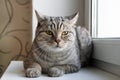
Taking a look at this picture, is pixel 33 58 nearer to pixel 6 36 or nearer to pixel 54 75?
pixel 54 75

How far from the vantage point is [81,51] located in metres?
1.05

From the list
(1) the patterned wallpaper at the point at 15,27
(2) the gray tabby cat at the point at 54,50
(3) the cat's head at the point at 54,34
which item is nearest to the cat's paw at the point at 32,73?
(2) the gray tabby cat at the point at 54,50

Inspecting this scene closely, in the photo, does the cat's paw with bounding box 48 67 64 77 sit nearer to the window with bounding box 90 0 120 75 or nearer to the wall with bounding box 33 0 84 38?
the window with bounding box 90 0 120 75

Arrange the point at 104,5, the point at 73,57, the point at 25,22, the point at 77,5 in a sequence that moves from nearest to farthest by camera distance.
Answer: the point at 73,57 → the point at 104,5 → the point at 77,5 → the point at 25,22

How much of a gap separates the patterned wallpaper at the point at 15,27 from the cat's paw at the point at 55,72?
1.02 m

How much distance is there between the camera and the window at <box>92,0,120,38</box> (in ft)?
3.21

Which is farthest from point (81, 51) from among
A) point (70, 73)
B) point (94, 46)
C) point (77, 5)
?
point (77, 5)

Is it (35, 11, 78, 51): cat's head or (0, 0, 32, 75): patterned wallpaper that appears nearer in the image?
(35, 11, 78, 51): cat's head

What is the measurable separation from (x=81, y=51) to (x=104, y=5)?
311mm

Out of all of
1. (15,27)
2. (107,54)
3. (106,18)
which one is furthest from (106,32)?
(15,27)

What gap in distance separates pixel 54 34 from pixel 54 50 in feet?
0.22

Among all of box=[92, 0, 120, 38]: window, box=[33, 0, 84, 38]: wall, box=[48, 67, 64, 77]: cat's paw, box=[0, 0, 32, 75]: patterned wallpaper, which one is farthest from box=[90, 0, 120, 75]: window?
box=[0, 0, 32, 75]: patterned wallpaper

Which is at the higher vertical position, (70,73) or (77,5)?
(77,5)

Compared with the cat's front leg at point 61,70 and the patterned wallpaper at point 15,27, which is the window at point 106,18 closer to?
the cat's front leg at point 61,70
